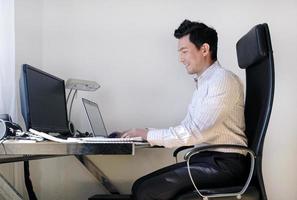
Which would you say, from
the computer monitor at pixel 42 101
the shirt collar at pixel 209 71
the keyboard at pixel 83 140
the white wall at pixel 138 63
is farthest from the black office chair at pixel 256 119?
the white wall at pixel 138 63

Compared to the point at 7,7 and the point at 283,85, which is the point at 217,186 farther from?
the point at 7,7

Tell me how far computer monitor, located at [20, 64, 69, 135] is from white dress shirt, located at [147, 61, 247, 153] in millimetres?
562

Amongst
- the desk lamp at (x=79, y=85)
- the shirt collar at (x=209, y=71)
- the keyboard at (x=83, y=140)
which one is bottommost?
the keyboard at (x=83, y=140)

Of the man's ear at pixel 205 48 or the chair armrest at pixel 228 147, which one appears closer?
the chair armrest at pixel 228 147

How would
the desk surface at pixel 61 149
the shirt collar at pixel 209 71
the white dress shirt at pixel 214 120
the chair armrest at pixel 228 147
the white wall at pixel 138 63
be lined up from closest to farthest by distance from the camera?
the desk surface at pixel 61 149, the chair armrest at pixel 228 147, the white dress shirt at pixel 214 120, the shirt collar at pixel 209 71, the white wall at pixel 138 63

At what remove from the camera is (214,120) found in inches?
70.5

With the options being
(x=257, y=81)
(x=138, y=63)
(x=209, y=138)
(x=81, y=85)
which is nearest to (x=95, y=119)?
(x=81, y=85)

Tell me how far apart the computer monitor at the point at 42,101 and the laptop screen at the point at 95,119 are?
0.66 ft

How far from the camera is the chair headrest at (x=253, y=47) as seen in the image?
1.77 meters

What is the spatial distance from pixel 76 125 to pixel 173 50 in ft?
3.06

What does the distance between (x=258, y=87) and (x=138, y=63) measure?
1.19 m

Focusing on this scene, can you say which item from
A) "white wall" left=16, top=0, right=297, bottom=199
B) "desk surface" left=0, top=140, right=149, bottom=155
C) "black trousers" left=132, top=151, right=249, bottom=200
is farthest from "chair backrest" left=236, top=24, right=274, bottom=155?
"white wall" left=16, top=0, right=297, bottom=199

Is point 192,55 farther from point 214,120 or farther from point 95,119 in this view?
point 95,119

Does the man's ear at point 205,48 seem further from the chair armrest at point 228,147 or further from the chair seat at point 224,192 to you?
the chair seat at point 224,192
